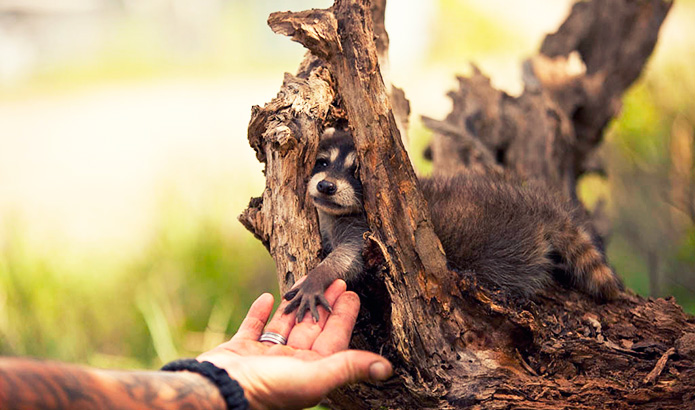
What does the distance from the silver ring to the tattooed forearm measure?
499 millimetres

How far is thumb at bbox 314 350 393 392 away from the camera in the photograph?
221cm

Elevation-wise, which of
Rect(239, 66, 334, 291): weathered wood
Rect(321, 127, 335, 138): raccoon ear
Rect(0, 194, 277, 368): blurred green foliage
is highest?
Rect(321, 127, 335, 138): raccoon ear

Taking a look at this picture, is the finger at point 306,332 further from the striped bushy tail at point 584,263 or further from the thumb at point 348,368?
the striped bushy tail at point 584,263

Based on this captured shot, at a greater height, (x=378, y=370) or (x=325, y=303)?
(x=325, y=303)

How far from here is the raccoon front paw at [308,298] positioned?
2717 mm

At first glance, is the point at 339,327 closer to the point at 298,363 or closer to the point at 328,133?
the point at 298,363

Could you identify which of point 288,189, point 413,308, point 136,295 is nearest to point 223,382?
point 413,308

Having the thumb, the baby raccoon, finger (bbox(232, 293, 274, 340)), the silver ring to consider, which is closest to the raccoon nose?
the baby raccoon

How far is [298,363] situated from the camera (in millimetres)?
2250

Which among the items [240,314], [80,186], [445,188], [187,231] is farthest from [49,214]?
[445,188]

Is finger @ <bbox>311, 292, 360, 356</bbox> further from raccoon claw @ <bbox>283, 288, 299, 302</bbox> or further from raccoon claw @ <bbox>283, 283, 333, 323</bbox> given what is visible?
raccoon claw @ <bbox>283, 288, 299, 302</bbox>

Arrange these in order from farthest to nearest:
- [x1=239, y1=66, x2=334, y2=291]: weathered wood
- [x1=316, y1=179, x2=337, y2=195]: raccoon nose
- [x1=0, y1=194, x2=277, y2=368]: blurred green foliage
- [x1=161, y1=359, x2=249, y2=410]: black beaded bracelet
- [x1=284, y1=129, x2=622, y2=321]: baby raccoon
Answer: [x1=0, y1=194, x2=277, y2=368]: blurred green foliage, [x1=284, y1=129, x2=622, y2=321]: baby raccoon, [x1=316, y1=179, x2=337, y2=195]: raccoon nose, [x1=239, y1=66, x2=334, y2=291]: weathered wood, [x1=161, y1=359, x2=249, y2=410]: black beaded bracelet

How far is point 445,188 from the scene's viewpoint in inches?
150

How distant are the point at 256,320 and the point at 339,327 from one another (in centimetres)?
41
